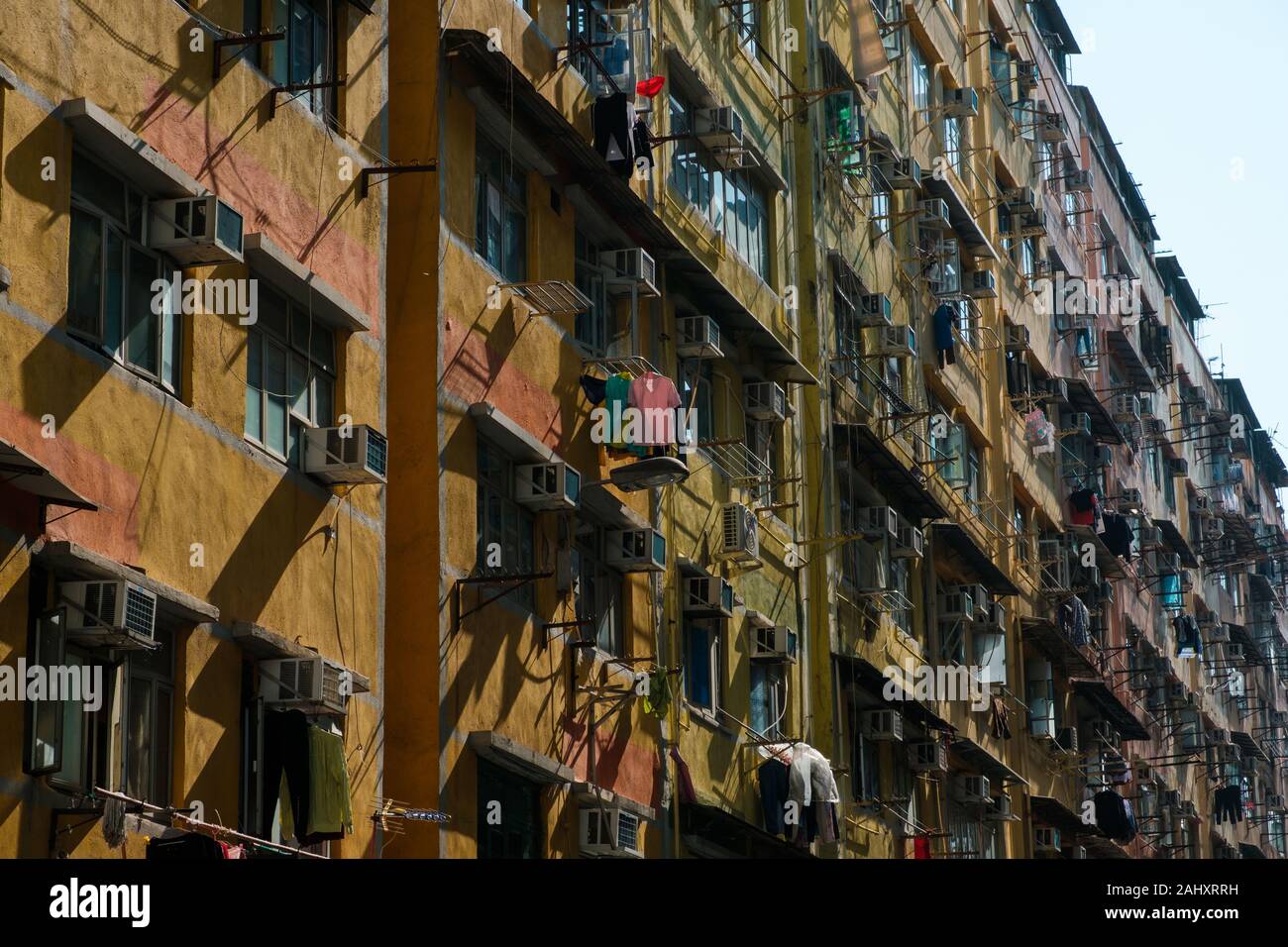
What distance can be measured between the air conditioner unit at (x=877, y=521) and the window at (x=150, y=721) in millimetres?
16328

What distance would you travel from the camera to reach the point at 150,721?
1395cm

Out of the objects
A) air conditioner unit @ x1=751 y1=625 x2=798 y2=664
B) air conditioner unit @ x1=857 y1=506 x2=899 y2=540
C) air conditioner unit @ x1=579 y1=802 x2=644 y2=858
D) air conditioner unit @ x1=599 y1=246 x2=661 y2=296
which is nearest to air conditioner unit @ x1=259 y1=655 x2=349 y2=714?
air conditioner unit @ x1=579 y1=802 x2=644 y2=858

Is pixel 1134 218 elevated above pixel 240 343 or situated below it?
above

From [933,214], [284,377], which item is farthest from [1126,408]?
[284,377]

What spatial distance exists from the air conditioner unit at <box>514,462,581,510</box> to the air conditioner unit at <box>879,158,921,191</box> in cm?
1350

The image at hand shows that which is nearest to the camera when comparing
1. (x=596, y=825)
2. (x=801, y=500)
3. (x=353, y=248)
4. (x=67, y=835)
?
(x=67, y=835)

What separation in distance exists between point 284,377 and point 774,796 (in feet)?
33.0

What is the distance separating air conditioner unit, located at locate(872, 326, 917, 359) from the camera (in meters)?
30.8

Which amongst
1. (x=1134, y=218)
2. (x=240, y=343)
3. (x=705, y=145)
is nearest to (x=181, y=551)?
(x=240, y=343)

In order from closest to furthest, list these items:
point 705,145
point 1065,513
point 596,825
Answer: point 596,825, point 705,145, point 1065,513

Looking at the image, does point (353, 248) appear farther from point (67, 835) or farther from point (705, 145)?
point (705, 145)

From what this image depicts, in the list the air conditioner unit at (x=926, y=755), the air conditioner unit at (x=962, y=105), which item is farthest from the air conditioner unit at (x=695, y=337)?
the air conditioner unit at (x=962, y=105)

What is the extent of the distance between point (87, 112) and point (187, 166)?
4.49 feet

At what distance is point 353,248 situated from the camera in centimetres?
1712
